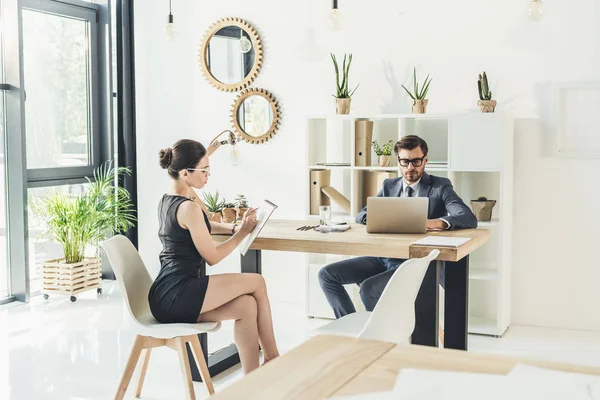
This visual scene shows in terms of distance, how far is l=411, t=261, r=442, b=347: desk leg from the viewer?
3.32 metres

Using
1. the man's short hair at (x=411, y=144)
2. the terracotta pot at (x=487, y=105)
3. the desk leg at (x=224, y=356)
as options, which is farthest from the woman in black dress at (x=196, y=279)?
the terracotta pot at (x=487, y=105)

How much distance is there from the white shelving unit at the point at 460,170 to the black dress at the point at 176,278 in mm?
1667

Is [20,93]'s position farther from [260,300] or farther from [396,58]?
Result: [260,300]

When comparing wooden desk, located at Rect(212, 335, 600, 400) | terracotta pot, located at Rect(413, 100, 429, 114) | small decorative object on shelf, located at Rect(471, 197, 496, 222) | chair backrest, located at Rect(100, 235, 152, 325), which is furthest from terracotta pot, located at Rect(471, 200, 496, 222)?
wooden desk, located at Rect(212, 335, 600, 400)

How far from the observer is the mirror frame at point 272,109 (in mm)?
5770

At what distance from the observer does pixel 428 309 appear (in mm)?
3363

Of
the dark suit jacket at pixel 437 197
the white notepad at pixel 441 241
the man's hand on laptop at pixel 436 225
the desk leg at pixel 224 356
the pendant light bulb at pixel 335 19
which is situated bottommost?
the desk leg at pixel 224 356

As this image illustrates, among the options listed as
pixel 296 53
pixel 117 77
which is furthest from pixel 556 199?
pixel 117 77

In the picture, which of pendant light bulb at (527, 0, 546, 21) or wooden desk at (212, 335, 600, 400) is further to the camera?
pendant light bulb at (527, 0, 546, 21)

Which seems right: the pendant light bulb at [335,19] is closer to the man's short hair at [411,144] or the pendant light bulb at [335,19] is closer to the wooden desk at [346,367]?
the man's short hair at [411,144]

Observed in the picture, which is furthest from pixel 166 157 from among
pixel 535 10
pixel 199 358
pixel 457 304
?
pixel 535 10

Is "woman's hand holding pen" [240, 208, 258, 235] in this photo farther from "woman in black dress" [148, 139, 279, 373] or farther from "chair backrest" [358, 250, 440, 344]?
"chair backrest" [358, 250, 440, 344]

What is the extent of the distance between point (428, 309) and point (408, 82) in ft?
7.80

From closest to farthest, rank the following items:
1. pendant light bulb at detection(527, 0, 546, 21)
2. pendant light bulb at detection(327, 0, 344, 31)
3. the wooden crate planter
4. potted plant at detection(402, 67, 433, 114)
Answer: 1. pendant light bulb at detection(527, 0, 546, 21)
2. pendant light bulb at detection(327, 0, 344, 31)
3. potted plant at detection(402, 67, 433, 114)
4. the wooden crate planter
